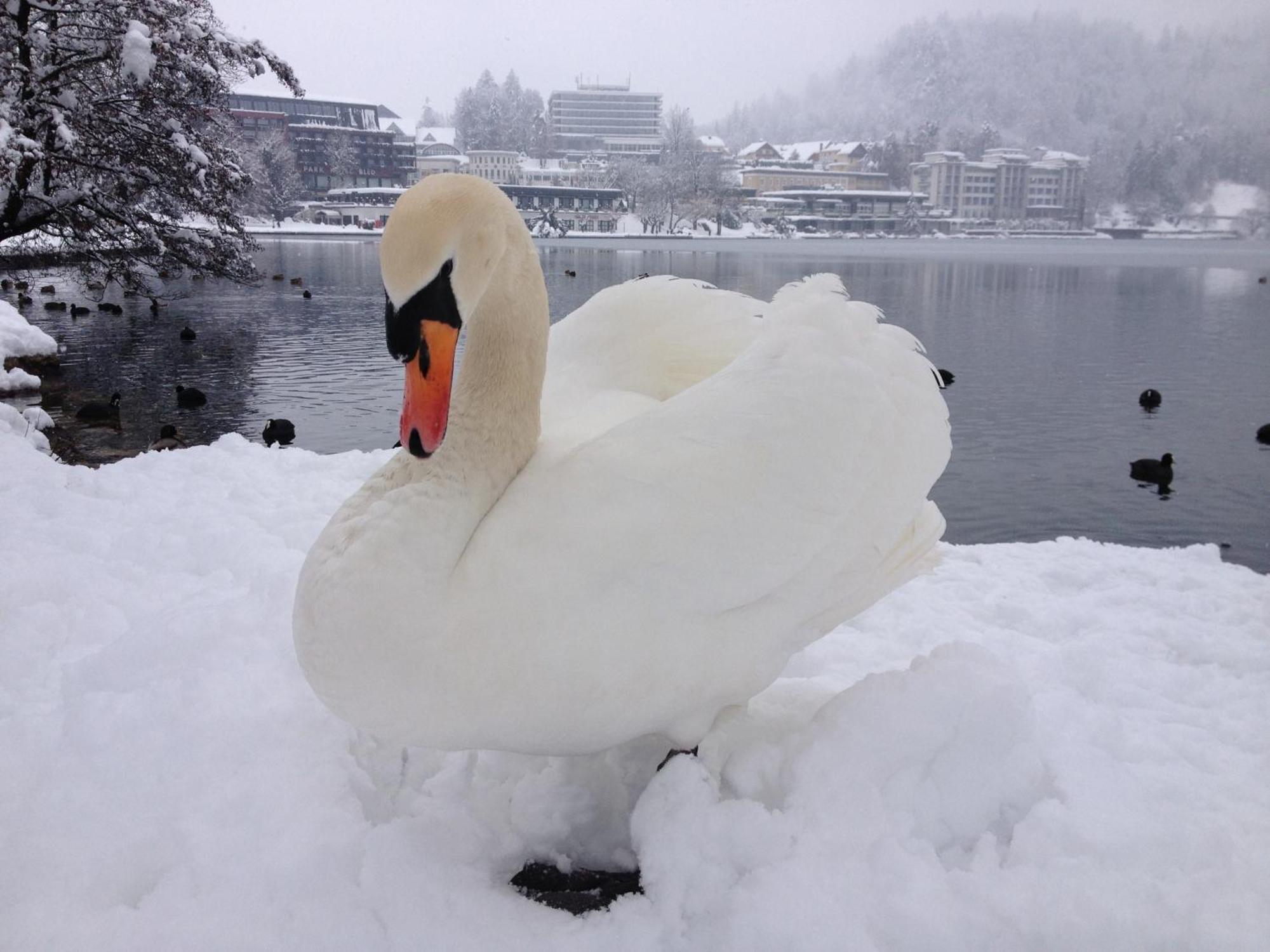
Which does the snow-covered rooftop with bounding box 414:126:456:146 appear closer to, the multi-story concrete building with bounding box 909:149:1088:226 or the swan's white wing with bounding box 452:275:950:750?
the multi-story concrete building with bounding box 909:149:1088:226

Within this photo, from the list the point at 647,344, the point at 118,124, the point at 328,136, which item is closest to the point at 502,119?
the point at 328,136

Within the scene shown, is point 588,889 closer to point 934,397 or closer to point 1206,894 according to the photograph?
point 1206,894

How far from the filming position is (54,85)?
1070 cm

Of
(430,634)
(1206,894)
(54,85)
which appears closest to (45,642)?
(430,634)

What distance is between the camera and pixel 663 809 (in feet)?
6.79

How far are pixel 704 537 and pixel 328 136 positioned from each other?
69134 millimetres

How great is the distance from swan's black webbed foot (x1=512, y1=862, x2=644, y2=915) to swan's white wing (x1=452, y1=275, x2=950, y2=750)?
0.26 m

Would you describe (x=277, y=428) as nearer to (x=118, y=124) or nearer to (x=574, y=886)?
(x=118, y=124)

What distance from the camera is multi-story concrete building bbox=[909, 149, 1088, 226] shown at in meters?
92.4

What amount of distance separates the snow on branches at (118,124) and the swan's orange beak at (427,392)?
9781 mm

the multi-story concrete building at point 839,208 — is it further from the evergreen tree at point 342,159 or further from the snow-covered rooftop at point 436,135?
the evergreen tree at point 342,159

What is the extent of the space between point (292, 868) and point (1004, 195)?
104 meters

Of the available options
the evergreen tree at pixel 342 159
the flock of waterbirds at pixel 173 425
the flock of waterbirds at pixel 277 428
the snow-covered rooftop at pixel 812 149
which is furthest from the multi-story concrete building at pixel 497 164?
the flock of waterbirds at pixel 277 428

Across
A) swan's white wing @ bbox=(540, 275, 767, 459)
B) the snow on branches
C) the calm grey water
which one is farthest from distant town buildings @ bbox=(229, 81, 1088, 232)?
swan's white wing @ bbox=(540, 275, 767, 459)
